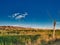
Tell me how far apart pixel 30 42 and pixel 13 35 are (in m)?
0.26

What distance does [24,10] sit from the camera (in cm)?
156

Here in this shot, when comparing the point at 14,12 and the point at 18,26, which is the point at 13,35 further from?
the point at 14,12

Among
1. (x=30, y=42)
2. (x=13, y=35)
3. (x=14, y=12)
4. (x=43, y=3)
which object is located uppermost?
(x=43, y=3)

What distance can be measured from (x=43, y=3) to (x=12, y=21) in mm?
522

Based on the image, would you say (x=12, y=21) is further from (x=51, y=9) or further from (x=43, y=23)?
(x=51, y=9)

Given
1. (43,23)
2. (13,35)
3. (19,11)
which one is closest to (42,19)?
(43,23)

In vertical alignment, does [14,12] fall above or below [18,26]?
above

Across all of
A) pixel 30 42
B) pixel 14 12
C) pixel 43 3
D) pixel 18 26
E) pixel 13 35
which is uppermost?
pixel 43 3

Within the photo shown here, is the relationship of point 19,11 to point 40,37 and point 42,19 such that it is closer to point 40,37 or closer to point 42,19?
point 42,19

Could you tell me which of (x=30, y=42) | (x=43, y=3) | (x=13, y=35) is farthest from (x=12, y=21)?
(x=43, y=3)

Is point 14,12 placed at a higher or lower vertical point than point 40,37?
higher

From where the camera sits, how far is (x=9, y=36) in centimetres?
152

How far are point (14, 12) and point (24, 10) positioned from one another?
149 mm

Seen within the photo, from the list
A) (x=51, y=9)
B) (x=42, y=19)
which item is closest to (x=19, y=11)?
(x=42, y=19)
